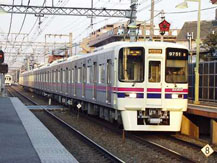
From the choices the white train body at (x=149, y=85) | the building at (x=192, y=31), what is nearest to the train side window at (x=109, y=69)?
Result: the white train body at (x=149, y=85)

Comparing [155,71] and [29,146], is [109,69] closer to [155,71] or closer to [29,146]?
[155,71]

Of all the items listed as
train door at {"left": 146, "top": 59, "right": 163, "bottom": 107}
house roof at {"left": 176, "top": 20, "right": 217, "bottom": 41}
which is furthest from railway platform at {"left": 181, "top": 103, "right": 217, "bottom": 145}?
house roof at {"left": 176, "top": 20, "right": 217, "bottom": 41}

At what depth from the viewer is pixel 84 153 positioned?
1105cm

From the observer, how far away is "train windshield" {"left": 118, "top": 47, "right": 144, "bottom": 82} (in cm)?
1328

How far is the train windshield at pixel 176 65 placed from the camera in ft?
44.2

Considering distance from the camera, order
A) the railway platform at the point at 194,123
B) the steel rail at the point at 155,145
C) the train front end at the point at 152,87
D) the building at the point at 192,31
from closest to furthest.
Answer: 1. the steel rail at the point at 155,145
2. the train front end at the point at 152,87
3. the railway platform at the point at 194,123
4. the building at the point at 192,31

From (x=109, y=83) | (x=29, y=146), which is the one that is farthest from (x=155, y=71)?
(x=29, y=146)

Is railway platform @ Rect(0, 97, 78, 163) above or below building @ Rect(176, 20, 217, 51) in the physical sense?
below

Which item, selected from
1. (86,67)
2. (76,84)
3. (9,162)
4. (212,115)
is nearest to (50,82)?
(76,84)

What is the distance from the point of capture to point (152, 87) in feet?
43.5

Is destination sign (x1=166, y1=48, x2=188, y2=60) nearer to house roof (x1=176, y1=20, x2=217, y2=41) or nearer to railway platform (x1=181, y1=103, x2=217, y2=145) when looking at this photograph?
railway platform (x1=181, y1=103, x2=217, y2=145)

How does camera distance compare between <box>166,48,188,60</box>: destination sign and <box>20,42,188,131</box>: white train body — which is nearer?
<box>20,42,188,131</box>: white train body

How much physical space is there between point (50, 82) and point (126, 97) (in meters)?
21.5

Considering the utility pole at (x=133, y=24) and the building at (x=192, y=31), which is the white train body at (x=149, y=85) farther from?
the building at (x=192, y=31)
